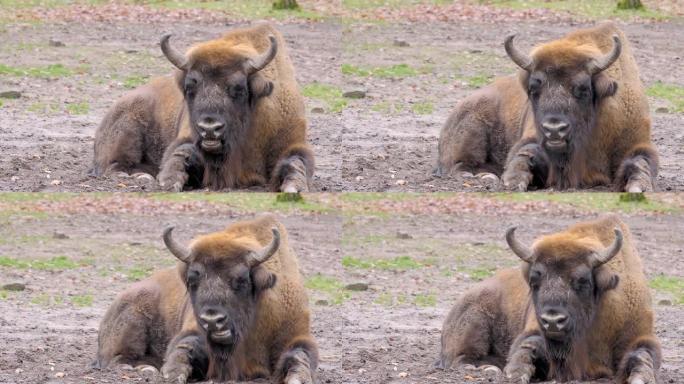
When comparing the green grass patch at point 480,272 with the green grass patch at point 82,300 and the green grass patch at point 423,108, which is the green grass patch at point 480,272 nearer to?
the green grass patch at point 423,108

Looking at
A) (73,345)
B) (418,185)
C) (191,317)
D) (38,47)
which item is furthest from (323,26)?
(191,317)

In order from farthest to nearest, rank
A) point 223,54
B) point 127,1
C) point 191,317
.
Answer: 1. point 127,1
2. point 223,54
3. point 191,317

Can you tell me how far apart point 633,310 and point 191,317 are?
10.2ft

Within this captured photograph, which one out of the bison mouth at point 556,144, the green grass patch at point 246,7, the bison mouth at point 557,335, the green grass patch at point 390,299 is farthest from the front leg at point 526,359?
the green grass patch at point 246,7

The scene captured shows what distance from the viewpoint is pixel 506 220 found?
756 inches

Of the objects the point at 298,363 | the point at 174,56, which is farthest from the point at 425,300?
the point at 298,363

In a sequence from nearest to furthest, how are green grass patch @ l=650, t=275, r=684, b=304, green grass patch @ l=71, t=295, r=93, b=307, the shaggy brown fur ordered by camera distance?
the shaggy brown fur, green grass patch @ l=71, t=295, r=93, b=307, green grass patch @ l=650, t=275, r=684, b=304

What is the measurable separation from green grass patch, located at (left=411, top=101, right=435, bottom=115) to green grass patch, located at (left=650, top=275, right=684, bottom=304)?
3096mm

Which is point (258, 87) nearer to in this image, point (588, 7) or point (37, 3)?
point (588, 7)

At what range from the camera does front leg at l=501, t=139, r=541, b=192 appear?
1246 cm

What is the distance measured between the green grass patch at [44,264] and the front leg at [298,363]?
621cm

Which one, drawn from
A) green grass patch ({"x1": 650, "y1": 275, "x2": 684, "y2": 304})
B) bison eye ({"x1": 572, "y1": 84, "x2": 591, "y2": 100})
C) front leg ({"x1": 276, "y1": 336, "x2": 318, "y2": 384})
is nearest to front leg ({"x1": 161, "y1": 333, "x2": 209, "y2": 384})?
front leg ({"x1": 276, "y1": 336, "x2": 318, "y2": 384})

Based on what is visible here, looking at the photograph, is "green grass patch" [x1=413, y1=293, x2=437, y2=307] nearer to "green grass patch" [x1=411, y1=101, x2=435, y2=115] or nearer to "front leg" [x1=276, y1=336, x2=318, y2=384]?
→ "green grass patch" [x1=411, y1=101, x2=435, y2=115]

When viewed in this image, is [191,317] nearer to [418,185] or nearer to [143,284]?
[143,284]
